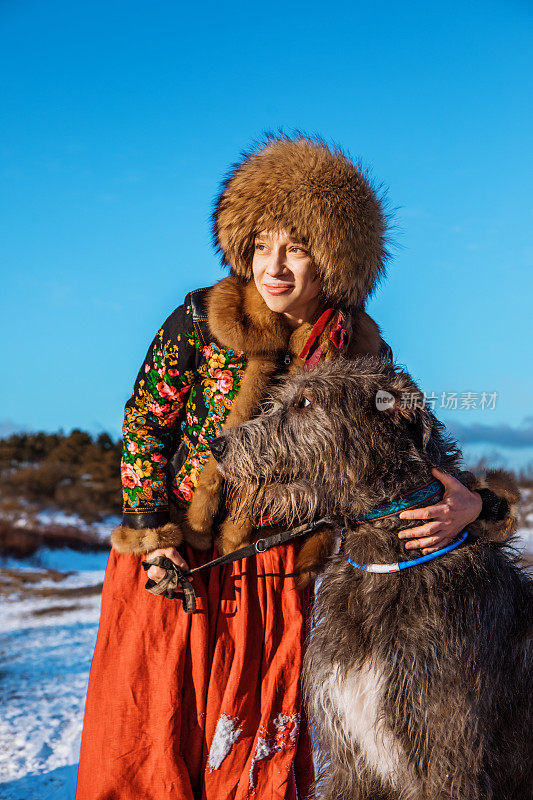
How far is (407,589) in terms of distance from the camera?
2475mm

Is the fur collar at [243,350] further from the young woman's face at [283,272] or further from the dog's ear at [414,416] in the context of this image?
the dog's ear at [414,416]

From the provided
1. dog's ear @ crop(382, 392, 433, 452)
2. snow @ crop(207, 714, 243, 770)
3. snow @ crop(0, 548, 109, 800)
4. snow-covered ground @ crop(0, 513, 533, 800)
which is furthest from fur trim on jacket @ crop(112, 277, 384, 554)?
snow @ crop(0, 548, 109, 800)

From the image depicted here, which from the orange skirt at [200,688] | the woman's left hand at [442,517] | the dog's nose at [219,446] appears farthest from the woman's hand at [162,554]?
the woman's left hand at [442,517]

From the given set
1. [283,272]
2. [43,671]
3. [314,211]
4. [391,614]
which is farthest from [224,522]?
[43,671]

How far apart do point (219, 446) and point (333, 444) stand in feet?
1.49

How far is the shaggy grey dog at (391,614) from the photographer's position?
7.97 ft

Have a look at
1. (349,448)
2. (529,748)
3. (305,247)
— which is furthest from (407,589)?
(305,247)

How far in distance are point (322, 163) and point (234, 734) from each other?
2.51 m

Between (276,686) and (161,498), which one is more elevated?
(161,498)

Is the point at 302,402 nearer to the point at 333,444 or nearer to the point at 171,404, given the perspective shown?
the point at 333,444

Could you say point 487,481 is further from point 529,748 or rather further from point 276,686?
point 276,686

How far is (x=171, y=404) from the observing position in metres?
2.92

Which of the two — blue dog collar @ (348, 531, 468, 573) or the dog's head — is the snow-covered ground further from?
the dog's head

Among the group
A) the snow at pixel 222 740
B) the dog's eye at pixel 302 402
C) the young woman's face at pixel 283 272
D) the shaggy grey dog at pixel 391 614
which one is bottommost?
the snow at pixel 222 740
